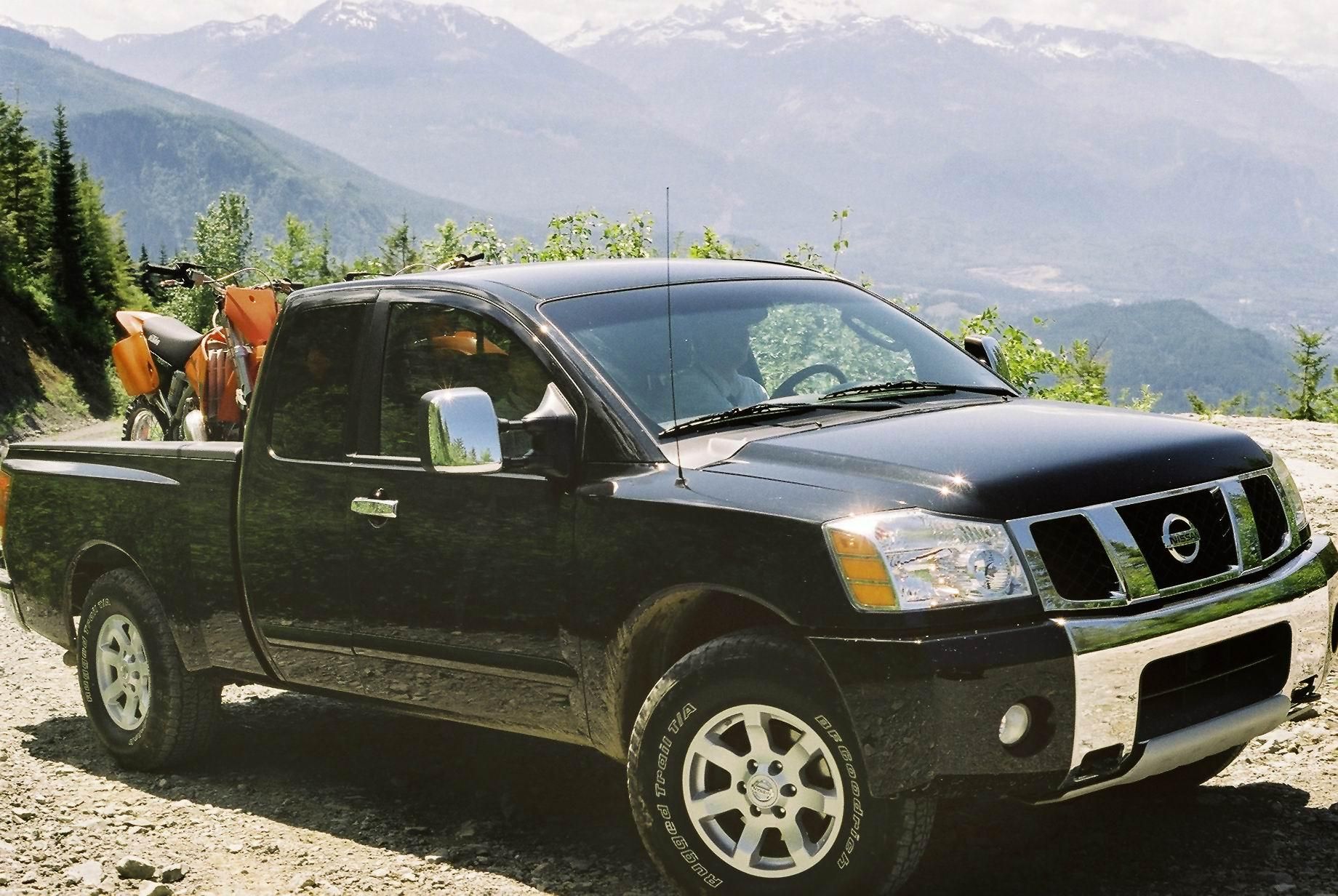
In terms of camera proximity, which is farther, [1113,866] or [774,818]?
[1113,866]

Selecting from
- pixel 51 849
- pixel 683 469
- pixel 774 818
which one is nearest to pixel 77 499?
pixel 51 849

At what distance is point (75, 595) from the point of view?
21.6ft

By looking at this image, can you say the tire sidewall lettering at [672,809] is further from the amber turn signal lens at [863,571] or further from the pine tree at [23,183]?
the pine tree at [23,183]

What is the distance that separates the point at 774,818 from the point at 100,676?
3.54 m

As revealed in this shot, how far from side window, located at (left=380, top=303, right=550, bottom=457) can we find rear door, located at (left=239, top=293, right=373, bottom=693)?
0.54 ft

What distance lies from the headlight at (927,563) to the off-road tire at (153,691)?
3.24 m

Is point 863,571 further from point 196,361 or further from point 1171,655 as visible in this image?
point 196,361

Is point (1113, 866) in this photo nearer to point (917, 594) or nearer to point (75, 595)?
point (917, 594)

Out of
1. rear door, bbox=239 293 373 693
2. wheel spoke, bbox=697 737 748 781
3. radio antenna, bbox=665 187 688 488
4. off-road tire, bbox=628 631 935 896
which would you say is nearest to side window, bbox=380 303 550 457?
rear door, bbox=239 293 373 693

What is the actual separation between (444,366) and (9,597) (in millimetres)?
3046

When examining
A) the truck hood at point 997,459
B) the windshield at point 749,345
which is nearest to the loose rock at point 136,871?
the windshield at point 749,345

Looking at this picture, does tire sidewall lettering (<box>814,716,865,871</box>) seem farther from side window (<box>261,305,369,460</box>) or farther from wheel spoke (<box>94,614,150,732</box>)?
wheel spoke (<box>94,614,150,732</box>)

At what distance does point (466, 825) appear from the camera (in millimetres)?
5355

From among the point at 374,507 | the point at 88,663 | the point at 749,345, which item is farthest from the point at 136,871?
the point at 749,345
